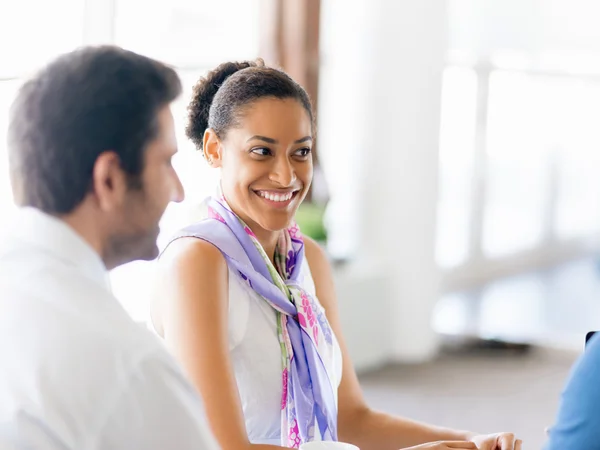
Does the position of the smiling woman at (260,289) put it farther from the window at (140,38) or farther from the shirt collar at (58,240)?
the window at (140,38)

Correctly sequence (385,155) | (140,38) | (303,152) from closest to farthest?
(303,152), (140,38), (385,155)

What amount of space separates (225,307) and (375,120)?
3.58 m

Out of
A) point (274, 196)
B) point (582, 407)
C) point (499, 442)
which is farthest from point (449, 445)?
point (274, 196)

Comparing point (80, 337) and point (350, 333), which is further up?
point (80, 337)

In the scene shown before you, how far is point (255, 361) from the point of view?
5.99 feet

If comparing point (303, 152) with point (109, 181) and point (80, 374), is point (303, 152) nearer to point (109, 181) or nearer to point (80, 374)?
point (109, 181)

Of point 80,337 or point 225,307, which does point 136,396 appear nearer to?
point 80,337

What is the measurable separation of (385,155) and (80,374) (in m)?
4.34

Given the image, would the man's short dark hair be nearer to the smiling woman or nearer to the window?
the smiling woman

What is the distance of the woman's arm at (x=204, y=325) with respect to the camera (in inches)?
64.9

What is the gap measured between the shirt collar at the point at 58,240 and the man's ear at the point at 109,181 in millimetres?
49

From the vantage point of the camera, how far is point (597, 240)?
27.7 ft

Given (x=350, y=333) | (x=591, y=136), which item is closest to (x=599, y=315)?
(x=591, y=136)

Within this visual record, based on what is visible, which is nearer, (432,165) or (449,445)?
(449,445)
